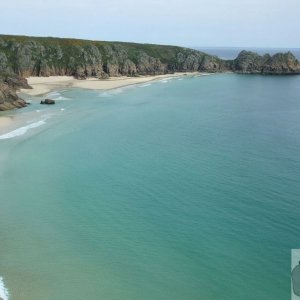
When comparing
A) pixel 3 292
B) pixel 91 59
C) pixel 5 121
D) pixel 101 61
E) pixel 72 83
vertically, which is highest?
pixel 91 59

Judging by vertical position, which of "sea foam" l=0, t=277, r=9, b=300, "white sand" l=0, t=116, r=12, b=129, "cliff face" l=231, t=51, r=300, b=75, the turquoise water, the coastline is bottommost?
→ "sea foam" l=0, t=277, r=9, b=300

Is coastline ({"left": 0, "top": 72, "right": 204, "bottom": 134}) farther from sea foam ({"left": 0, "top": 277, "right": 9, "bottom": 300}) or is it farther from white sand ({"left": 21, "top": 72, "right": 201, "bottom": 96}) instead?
sea foam ({"left": 0, "top": 277, "right": 9, "bottom": 300})

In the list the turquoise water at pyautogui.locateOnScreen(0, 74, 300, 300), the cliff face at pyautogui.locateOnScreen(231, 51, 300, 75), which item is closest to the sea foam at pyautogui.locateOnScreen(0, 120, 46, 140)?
the turquoise water at pyautogui.locateOnScreen(0, 74, 300, 300)

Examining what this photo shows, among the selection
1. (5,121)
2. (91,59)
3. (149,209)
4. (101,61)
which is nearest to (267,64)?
(101,61)

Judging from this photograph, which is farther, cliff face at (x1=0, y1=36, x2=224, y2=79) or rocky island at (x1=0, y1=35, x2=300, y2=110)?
cliff face at (x1=0, y1=36, x2=224, y2=79)

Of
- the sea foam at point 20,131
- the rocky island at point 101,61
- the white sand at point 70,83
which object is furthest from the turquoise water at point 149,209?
the white sand at point 70,83

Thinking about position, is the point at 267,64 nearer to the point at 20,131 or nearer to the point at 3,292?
the point at 20,131

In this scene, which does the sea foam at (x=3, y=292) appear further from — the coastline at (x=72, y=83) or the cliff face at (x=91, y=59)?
the cliff face at (x=91, y=59)
